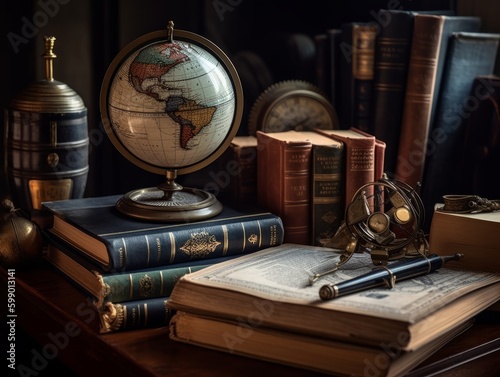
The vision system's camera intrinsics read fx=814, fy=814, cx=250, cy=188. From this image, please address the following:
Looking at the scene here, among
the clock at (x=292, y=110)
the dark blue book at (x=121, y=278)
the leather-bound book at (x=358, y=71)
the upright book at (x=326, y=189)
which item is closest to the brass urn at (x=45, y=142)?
the dark blue book at (x=121, y=278)

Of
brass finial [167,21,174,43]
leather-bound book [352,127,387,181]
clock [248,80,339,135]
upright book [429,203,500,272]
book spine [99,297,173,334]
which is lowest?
book spine [99,297,173,334]

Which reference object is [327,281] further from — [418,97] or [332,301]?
[418,97]

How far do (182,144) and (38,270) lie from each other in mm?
423

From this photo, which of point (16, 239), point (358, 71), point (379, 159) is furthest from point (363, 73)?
point (16, 239)

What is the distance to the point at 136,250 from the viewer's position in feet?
4.69

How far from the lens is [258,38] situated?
90.0 inches

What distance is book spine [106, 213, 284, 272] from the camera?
1.42 meters

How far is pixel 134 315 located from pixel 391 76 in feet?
2.74

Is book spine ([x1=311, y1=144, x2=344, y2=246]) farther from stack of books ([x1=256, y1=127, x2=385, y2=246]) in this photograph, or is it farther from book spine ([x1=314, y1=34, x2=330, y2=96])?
book spine ([x1=314, y1=34, x2=330, y2=96])

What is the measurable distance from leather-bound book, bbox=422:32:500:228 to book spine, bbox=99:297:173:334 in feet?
2.45

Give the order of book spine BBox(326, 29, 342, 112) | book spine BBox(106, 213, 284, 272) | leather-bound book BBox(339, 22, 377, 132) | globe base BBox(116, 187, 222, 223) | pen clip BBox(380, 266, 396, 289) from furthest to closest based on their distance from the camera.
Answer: book spine BBox(326, 29, 342, 112) → leather-bound book BBox(339, 22, 377, 132) → globe base BBox(116, 187, 222, 223) → book spine BBox(106, 213, 284, 272) → pen clip BBox(380, 266, 396, 289)

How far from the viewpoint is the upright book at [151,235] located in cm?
143

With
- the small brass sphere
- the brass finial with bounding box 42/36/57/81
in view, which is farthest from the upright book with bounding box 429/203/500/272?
the brass finial with bounding box 42/36/57/81

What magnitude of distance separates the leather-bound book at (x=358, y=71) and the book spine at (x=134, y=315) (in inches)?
29.0
